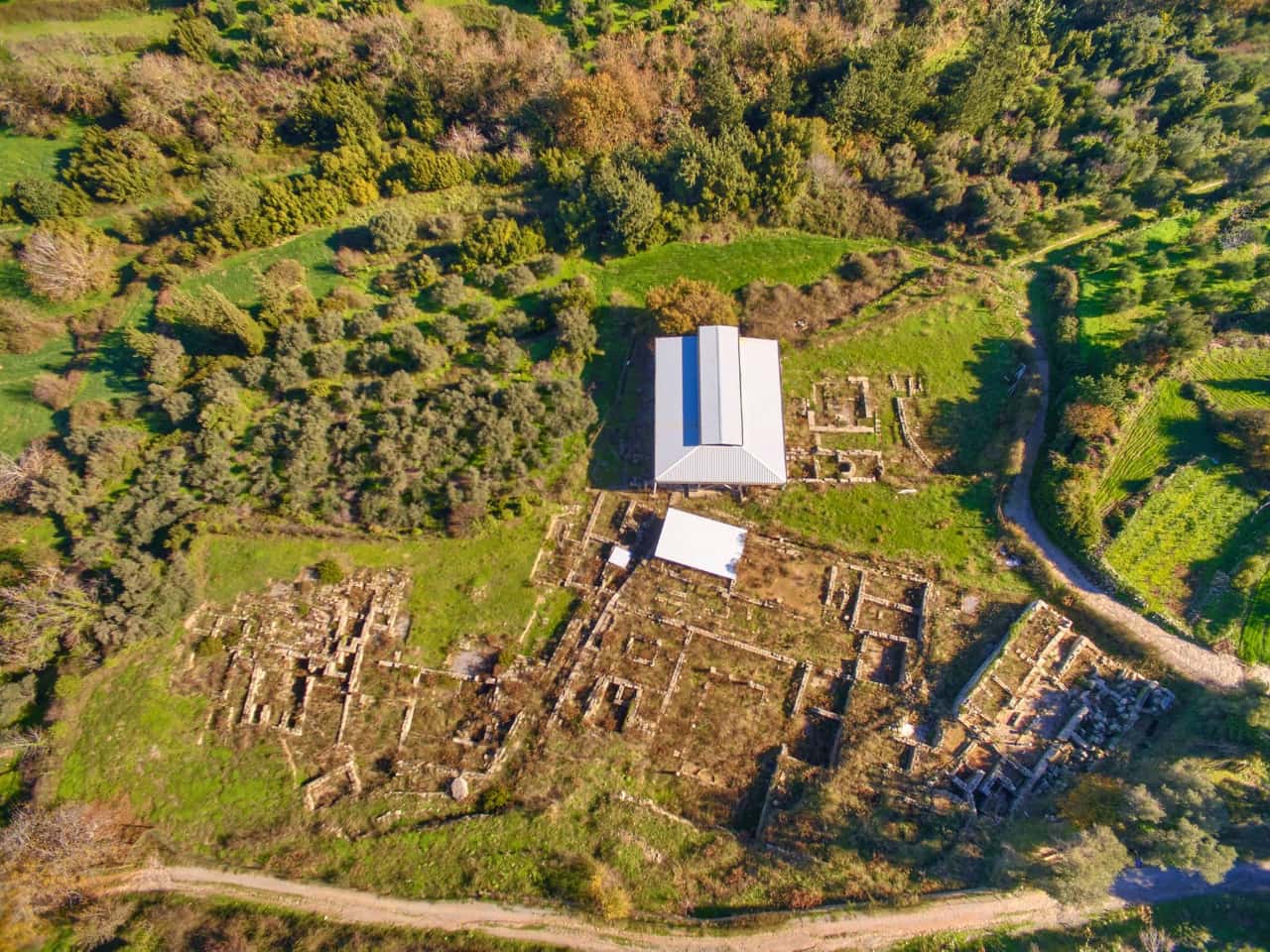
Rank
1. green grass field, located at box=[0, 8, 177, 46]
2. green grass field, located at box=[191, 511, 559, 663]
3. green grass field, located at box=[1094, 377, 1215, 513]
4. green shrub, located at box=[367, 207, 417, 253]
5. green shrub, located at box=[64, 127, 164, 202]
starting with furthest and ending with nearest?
1. green grass field, located at box=[0, 8, 177, 46]
2. green shrub, located at box=[64, 127, 164, 202]
3. green shrub, located at box=[367, 207, 417, 253]
4. green grass field, located at box=[1094, 377, 1215, 513]
5. green grass field, located at box=[191, 511, 559, 663]

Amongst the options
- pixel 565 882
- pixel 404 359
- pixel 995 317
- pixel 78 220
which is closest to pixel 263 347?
pixel 404 359

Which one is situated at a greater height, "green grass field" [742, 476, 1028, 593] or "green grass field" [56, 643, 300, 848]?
"green grass field" [742, 476, 1028, 593]

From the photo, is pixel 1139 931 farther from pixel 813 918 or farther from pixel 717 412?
pixel 717 412

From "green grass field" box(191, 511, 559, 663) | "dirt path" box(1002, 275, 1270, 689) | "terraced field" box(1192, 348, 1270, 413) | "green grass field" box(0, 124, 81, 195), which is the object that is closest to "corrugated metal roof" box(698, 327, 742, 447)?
"green grass field" box(191, 511, 559, 663)

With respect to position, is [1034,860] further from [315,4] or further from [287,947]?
[315,4]

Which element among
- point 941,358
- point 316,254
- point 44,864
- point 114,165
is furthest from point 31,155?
point 941,358

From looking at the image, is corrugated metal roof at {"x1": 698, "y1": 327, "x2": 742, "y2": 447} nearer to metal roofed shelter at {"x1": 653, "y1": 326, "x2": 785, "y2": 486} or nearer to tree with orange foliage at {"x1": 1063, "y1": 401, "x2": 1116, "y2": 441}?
metal roofed shelter at {"x1": 653, "y1": 326, "x2": 785, "y2": 486}

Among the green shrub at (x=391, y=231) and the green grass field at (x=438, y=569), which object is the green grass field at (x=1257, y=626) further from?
the green shrub at (x=391, y=231)
